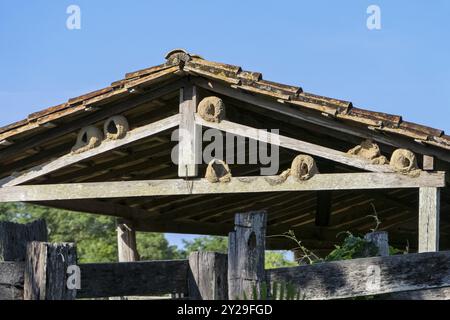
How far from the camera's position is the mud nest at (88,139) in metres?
11.9

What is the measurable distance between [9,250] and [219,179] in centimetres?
540

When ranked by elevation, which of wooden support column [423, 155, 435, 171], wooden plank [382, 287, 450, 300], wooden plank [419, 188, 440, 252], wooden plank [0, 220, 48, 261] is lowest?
wooden plank [382, 287, 450, 300]

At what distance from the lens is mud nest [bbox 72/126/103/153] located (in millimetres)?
11859

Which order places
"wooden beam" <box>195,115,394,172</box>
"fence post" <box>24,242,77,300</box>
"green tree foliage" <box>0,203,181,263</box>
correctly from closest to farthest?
1. "fence post" <box>24,242,77,300</box>
2. "wooden beam" <box>195,115,394,172</box>
3. "green tree foliage" <box>0,203,181,263</box>

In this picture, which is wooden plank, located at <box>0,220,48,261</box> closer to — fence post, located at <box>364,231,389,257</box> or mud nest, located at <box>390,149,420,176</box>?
fence post, located at <box>364,231,389,257</box>

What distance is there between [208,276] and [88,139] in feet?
18.3

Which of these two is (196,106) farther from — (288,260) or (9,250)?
(288,260)

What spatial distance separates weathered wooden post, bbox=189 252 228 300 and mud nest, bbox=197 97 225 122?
4.61m

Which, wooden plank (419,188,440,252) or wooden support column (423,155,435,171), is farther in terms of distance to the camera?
wooden support column (423,155,435,171)

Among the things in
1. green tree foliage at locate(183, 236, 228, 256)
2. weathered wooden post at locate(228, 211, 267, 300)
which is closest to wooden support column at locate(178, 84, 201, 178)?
weathered wooden post at locate(228, 211, 267, 300)

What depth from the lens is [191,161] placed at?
37.0 feet


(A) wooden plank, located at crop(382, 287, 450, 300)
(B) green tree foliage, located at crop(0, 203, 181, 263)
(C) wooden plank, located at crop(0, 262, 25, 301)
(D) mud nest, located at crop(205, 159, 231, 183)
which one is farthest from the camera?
(B) green tree foliage, located at crop(0, 203, 181, 263)
